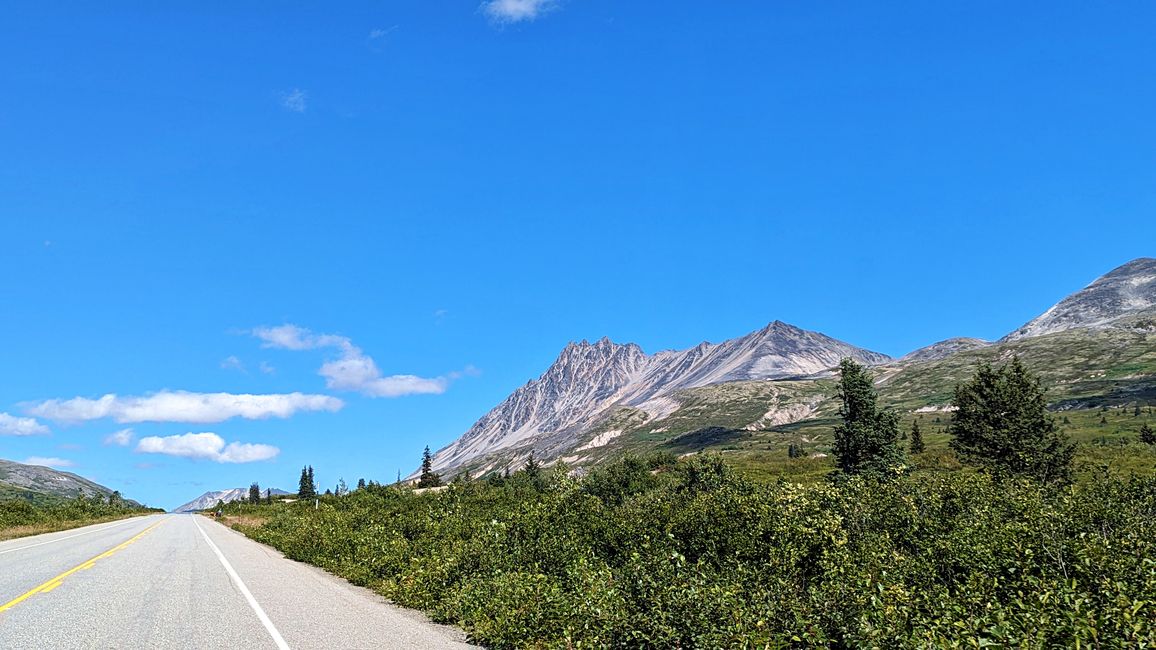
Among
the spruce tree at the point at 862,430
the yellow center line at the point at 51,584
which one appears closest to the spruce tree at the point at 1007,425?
the spruce tree at the point at 862,430

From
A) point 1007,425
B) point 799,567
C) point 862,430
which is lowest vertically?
point 1007,425

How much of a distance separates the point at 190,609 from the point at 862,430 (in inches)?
2618

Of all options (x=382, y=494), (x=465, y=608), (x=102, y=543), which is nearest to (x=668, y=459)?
(x=382, y=494)

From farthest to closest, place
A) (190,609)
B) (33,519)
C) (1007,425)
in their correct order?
(1007,425), (33,519), (190,609)

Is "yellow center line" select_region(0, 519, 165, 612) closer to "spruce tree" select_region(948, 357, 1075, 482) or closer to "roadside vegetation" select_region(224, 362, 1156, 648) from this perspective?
"roadside vegetation" select_region(224, 362, 1156, 648)

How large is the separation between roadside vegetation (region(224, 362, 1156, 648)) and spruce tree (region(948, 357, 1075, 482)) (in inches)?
1839

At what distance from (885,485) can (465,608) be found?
507 inches

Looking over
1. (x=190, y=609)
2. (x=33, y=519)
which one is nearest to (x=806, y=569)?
(x=190, y=609)

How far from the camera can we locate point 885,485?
18.7 metres

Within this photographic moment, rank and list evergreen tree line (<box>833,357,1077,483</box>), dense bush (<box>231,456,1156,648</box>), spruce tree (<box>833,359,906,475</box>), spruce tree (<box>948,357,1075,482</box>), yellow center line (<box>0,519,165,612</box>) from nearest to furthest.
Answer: dense bush (<box>231,456,1156,648</box>) → yellow center line (<box>0,519,165,612</box>) → spruce tree (<box>948,357,1075,482</box>) → evergreen tree line (<box>833,357,1077,483</box>) → spruce tree (<box>833,359,906,475</box>)

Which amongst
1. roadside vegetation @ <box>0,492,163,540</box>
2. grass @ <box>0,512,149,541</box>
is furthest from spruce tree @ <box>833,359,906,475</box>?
roadside vegetation @ <box>0,492,163,540</box>

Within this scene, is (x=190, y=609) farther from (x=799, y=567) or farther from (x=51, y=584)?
(x=799, y=567)

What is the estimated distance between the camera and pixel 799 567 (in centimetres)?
1335

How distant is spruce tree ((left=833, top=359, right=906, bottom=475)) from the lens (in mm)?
66562
